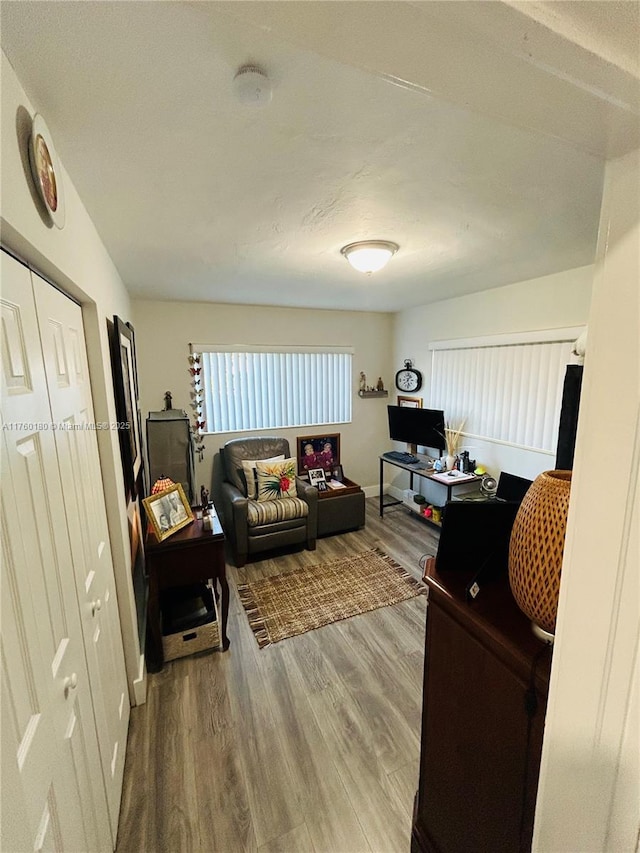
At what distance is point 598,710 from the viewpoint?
1.95ft

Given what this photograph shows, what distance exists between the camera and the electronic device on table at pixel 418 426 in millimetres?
3842

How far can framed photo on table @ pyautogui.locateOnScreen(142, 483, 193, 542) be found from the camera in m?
2.03

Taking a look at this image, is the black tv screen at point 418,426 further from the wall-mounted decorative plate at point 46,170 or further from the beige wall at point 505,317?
the wall-mounted decorative plate at point 46,170

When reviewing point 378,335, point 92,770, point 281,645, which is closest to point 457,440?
point 378,335

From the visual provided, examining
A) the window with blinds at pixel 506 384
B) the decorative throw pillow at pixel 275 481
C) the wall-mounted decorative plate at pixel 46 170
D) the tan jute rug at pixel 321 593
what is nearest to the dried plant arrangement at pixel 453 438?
the window with blinds at pixel 506 384

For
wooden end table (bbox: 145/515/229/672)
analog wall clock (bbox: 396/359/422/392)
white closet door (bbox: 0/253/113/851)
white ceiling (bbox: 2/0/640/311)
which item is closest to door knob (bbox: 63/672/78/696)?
white closet door (bbox: 0/253/113/851)

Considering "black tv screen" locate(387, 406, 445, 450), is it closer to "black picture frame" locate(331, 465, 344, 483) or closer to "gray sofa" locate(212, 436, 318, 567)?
"black picture frame" locate(331, 465, 344, 483)

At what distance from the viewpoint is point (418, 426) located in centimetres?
400

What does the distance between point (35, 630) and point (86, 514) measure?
592 mm

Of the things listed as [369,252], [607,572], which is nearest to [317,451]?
[369,252]

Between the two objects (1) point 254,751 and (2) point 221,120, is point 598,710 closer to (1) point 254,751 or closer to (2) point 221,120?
(2) point 221,120

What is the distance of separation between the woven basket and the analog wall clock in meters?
3.57

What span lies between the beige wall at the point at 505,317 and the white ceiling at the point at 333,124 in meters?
0.34

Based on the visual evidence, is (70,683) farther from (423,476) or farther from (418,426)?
(418,426)
